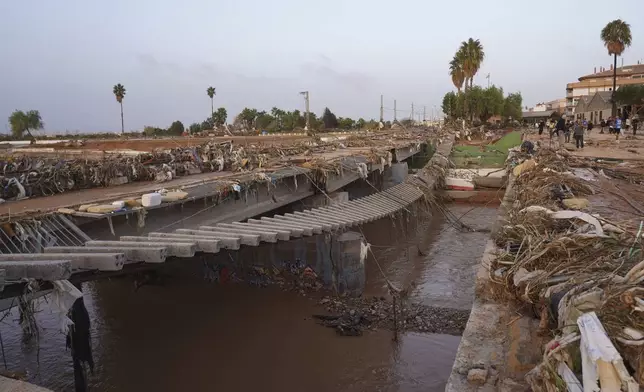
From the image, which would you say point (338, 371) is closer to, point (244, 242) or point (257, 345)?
point (257, 345)

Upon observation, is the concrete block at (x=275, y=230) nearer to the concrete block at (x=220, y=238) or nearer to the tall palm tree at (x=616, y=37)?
the concrete block at (x=220, y=238)

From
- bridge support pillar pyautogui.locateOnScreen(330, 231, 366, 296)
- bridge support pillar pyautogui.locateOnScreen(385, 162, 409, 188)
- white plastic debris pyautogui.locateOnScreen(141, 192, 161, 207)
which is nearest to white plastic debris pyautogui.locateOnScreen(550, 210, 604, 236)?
bridge support pillar pyautogui.locateOnScreen(330, 231, 366, 296)

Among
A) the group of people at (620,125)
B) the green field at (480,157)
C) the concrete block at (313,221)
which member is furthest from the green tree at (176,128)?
the concrete block at (313,221)

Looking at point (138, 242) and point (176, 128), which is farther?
point (176, 128)

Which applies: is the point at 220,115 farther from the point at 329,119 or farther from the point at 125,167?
the point at 125,167

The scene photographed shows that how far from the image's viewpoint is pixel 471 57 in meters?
59.6

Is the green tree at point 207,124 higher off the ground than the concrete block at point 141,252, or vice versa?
the green tree at point 207,124

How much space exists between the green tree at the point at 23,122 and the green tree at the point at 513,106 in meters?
74.8

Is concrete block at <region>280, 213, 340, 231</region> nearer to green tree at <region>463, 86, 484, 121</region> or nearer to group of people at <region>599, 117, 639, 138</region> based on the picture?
group of people at <region>599, 117, 639, 138</region>

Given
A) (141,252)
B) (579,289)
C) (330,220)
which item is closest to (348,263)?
(330,220)

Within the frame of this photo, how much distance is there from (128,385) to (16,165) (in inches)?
414

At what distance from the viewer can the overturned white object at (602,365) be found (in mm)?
3074

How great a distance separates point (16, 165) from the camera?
1564cm

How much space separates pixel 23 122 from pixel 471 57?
59.3m
